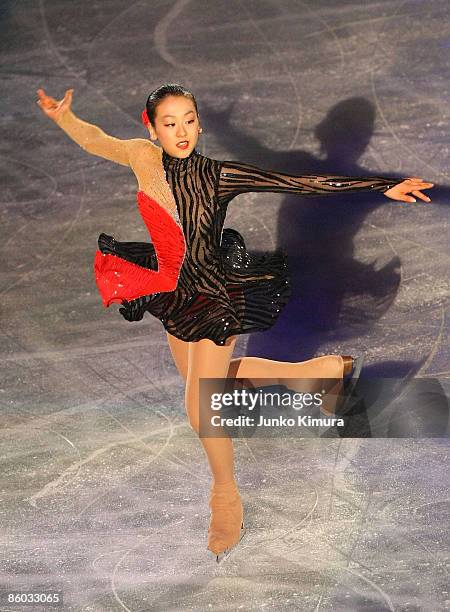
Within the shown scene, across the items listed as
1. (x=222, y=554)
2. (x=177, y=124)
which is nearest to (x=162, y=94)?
(x=177, y=124)

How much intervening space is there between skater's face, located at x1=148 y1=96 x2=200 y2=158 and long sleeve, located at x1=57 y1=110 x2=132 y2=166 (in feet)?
1.04

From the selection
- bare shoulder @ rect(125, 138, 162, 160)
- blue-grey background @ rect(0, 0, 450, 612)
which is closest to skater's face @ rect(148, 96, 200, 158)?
bare shoulder @ rect(125, 138, 162, 160)

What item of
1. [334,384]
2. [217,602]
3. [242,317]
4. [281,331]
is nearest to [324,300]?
[281,331]

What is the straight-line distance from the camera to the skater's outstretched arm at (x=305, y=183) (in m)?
4.80

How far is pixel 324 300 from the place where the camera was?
6.52 metres

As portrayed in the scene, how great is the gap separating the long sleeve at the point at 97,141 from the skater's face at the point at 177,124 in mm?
317

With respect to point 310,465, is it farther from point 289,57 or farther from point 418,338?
point 289,57

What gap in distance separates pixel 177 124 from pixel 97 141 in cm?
54

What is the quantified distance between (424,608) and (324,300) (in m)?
2.21

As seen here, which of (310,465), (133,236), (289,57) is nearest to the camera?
(310,465)

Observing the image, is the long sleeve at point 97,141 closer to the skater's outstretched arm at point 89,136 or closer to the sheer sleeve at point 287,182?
the skater's outstretched arm at point 89,136

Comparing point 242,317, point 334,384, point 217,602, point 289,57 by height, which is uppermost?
point 289,57

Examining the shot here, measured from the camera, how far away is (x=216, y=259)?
198 inches

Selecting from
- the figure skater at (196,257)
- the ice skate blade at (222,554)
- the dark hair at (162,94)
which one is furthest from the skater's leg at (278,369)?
the dark hair at (162,94)
